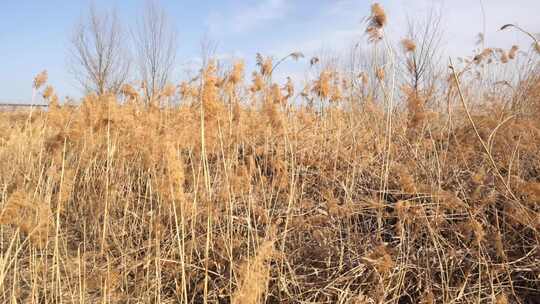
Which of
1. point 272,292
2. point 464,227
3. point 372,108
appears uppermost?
point 372,108

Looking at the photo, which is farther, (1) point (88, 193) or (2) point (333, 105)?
(2) point (333, 105)

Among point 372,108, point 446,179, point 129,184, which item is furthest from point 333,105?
point 129,184

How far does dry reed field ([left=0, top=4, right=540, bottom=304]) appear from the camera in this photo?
1.35 metres

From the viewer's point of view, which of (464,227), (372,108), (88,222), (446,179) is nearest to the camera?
(464,227)

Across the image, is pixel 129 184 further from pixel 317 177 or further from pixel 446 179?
pixel 446 179

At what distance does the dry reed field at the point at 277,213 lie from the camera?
4.42 ft

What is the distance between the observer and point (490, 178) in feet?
5.93

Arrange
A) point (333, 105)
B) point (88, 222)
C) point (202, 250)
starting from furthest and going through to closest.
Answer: point (333, 105), point (88, 222), point (202, 250)

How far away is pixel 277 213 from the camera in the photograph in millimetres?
1878

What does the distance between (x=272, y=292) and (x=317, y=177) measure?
3.03 feet

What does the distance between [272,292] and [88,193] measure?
4.45 feet

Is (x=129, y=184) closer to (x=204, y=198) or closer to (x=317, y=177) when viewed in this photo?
(x=204, y=198)

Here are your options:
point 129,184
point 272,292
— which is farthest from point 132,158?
point 272,292

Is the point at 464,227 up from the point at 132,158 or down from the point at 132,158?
down
